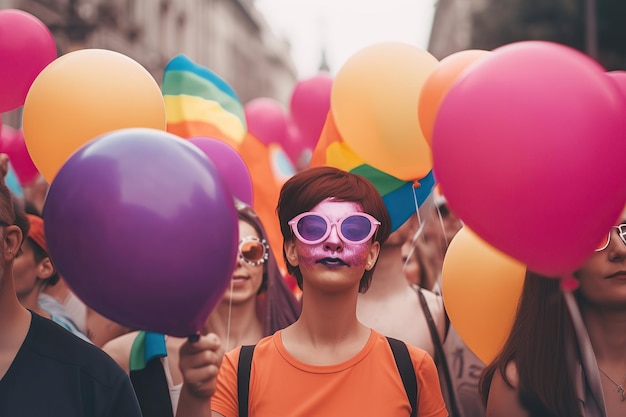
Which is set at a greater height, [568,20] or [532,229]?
[532,229]

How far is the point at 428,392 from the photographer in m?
2.41

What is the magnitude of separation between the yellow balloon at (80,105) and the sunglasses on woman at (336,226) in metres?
0.81

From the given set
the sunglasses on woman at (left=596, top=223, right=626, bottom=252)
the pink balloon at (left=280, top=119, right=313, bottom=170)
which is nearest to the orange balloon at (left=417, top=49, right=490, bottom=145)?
the sunglasses on woman at (left=596, top=223, right=626, bottom=252)

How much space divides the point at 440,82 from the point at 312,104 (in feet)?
10.7

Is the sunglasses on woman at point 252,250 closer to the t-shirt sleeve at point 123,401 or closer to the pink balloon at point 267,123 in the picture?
the t-shirt sleeve at point 123,401

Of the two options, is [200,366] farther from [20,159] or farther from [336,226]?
[20,159]

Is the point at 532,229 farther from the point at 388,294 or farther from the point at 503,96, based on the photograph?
the point at 388,294

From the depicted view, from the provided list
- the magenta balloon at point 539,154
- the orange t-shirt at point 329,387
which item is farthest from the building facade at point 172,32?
the magenta balloon at point 539,154

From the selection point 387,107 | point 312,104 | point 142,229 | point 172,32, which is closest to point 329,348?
point 142,229

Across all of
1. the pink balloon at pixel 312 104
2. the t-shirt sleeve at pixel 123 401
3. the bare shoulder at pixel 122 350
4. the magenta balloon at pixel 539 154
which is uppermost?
the magenta balloon at pixel 539 154

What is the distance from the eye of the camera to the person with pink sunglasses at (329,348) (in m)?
2.36

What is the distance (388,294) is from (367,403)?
1362 millimetres

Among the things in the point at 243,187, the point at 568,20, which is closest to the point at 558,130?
the point at 243,187

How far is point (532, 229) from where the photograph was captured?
6.06 feet
